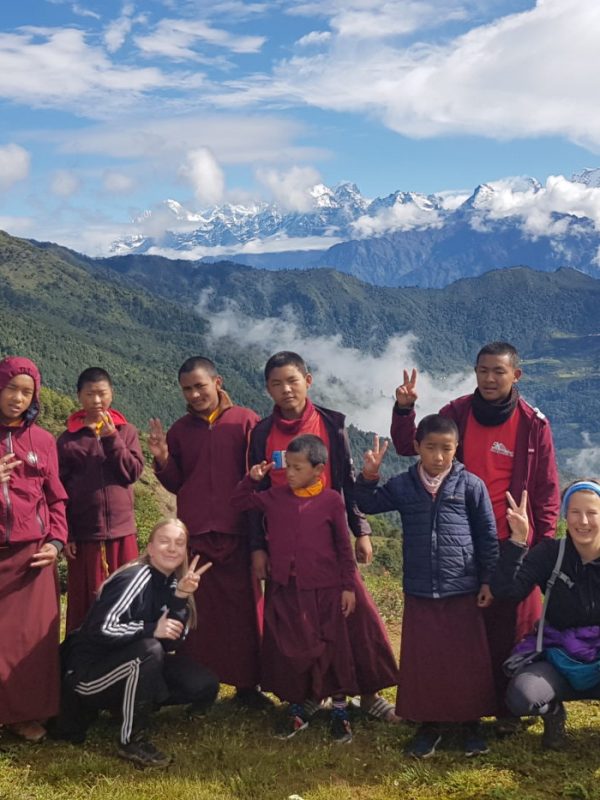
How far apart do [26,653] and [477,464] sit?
3772 millimetres

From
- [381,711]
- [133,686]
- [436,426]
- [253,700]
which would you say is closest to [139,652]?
[133,686]

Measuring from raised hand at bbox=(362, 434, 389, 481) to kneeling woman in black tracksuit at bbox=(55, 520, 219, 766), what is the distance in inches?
54.6

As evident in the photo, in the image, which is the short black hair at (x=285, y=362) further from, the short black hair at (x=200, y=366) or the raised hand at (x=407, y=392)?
the raised hand at (x=407, y=392)

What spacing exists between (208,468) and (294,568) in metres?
1.19

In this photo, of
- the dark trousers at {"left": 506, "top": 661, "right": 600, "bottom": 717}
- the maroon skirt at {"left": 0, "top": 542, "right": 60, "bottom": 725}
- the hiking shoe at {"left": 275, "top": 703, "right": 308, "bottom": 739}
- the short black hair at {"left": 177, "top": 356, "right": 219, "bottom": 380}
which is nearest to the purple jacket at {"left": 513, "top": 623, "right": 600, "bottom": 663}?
the dark trousers at {"left": 506, "top": 661, "right": 600, "bottom": 717}

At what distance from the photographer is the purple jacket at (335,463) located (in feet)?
21.0

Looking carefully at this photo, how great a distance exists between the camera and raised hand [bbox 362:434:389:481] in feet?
18.7

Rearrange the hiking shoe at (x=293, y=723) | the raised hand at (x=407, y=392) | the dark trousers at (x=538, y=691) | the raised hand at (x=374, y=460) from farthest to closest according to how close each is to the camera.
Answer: the raised hand at (x=407, y=392) → the hiking shoe at (x=293, y=723) → the raised hand at (x=374, y=460) → the dark trousers at (x=538, y=691)

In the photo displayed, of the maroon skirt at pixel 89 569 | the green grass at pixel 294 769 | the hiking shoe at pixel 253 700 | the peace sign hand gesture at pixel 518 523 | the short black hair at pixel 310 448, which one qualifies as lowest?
the green grass at pixel 294 769

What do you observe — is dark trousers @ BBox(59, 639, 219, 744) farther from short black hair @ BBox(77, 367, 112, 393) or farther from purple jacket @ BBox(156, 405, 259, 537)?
short black hair @ BBox(77, 367, 112, 393)

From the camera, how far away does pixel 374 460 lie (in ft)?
18.7

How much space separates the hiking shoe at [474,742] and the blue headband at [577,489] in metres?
1.77

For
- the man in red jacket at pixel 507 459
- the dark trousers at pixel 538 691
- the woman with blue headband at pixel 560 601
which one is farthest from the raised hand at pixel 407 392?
the dark trousers at pixel 538 691

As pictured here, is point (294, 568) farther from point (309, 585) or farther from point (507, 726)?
point (507, 726)
